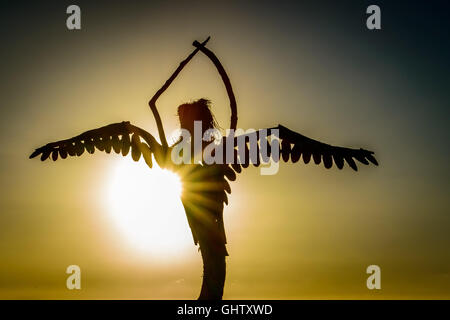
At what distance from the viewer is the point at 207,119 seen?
343 inches

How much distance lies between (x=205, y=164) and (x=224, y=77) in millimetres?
1268

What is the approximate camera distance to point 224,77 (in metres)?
8.38

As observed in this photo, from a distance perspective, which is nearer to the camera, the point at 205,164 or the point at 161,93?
the point at 205,164

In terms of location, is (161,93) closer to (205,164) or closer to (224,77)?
(224,77)

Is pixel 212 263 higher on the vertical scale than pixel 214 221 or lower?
lower

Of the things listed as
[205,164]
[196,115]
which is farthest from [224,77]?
[205,164]

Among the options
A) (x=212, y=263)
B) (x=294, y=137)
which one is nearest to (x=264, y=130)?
(x=294, y=137)

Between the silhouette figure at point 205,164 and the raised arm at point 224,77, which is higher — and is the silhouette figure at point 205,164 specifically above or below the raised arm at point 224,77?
below

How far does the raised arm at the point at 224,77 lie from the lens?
27.0 ft

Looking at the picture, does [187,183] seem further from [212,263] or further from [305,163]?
[305,163]

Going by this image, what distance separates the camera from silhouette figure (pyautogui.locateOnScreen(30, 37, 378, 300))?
829cm
